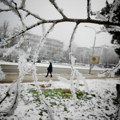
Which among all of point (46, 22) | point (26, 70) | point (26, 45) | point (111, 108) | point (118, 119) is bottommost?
point (111, 108)

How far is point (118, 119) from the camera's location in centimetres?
140

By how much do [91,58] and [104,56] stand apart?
208ft

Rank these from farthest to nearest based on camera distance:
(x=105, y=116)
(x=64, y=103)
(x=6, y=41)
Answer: (x=64, y=103)
(x=105, y=116)
(x=6, y=41)

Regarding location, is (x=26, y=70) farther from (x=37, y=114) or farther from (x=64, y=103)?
(x=64, y=103)

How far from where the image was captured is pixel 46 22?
121 cm

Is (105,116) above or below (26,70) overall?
below

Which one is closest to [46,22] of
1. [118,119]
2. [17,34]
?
[17,34]

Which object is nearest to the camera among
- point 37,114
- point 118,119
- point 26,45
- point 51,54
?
point 26,45

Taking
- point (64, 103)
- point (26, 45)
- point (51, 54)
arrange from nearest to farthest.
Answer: point (26, 45)
point (64, 103)
point (51, 54)

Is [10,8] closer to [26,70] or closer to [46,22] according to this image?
[46,22]

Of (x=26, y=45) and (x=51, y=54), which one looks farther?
(x=51, y=54)

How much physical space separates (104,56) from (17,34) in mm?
84553

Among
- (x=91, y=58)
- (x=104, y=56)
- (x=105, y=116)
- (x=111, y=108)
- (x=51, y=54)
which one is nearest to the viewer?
(x=105, y=116)

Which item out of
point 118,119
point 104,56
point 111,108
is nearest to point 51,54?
point 104,56
